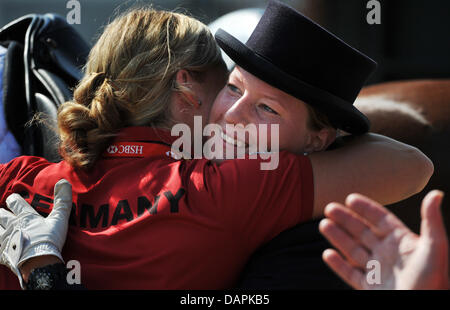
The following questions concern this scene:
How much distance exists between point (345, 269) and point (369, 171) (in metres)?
0.48

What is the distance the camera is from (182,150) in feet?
5.80

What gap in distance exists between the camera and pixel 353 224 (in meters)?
1.19

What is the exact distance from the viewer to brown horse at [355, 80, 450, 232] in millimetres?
3105

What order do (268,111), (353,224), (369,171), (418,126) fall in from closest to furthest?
(353,224) → (369,171) → (268,111) → (418,126)

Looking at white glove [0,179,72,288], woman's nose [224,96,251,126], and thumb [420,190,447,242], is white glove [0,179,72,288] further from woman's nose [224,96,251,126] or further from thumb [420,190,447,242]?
thumb [420,190,447,242]

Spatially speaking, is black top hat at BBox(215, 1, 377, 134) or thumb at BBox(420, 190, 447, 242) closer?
thumb at BBox(420, 190, 447, 242)

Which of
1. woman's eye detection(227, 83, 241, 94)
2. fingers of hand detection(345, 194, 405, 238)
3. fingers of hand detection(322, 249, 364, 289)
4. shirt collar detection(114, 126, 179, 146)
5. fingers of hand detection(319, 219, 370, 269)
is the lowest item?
shirt collar detection(114, 126, 179, 146)

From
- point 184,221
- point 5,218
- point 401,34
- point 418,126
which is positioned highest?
point 184,221

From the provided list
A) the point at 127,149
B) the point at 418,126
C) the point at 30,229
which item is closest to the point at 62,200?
the point at 30,229

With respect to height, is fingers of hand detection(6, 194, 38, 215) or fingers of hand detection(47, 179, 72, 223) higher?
fingers of hand detection(47, 179, 72, 223)

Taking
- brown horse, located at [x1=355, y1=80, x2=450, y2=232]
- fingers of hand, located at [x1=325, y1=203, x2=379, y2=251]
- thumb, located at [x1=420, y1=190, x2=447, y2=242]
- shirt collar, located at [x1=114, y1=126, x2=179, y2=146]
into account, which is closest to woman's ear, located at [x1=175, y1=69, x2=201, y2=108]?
shirt collar, located at [x1=114, y1=126, x2=179, y2=146]

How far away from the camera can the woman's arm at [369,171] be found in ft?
5.12

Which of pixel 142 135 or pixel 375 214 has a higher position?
pixel 375 214

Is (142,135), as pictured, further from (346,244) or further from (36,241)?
(346,244)
